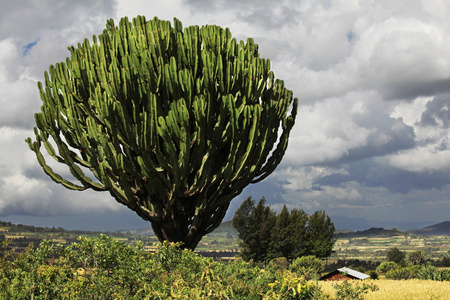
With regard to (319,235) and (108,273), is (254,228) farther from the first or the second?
(108,273)

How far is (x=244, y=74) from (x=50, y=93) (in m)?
5.96

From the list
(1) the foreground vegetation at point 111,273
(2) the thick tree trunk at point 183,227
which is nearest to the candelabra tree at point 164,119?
(2) the thick tree trunk at point 183,227

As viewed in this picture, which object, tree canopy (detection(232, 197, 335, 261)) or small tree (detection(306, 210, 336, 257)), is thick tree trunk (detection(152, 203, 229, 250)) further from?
small tree (detection(306, 210, 336, 257))

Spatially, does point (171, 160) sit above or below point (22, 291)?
above

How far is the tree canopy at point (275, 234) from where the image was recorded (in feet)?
133

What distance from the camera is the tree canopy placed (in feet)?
133

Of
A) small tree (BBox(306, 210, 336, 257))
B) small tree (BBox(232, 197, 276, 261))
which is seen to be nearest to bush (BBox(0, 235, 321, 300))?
small tree (BBox(232, 197, 276, 261))

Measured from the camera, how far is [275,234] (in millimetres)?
41094

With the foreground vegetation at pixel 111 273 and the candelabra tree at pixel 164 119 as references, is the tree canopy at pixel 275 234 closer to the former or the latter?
the candelabra tree at pixel 164 119

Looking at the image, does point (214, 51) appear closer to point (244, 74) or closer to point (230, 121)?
point (244, 74)

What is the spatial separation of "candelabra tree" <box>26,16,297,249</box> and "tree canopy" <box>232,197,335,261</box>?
2747 cm

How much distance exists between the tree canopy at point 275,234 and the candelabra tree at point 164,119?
27465 mm

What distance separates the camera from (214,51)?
1259cm

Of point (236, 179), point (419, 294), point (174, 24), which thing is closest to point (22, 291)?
point (236, 179)
